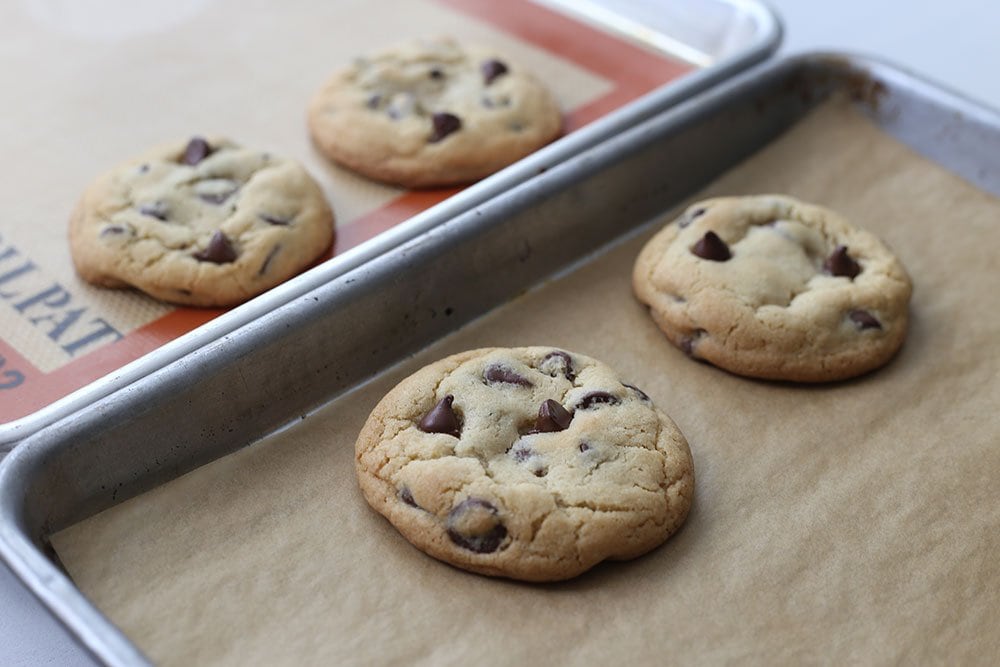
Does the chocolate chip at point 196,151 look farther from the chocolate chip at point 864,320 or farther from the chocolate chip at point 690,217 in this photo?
the chocolate chip at point 864,320

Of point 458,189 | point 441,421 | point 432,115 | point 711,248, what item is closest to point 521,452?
point 441,421

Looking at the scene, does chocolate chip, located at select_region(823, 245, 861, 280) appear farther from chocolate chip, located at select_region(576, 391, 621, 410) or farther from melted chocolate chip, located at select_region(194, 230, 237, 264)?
melted chocolate chip, located at select_region(194, 230, 237, 264)

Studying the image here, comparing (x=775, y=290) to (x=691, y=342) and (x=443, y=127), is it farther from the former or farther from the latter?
(x=443, y=127)

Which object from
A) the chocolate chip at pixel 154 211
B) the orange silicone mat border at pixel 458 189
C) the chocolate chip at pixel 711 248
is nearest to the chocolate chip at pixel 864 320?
the chocolate chip at pixel 711 248

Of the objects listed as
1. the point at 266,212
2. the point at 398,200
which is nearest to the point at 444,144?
the point at 398,200

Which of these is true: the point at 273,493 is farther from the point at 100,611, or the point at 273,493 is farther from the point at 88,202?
the point at 88,202

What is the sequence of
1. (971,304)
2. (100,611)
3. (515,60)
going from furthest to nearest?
(515,60) → (971,304) → (100,611)
